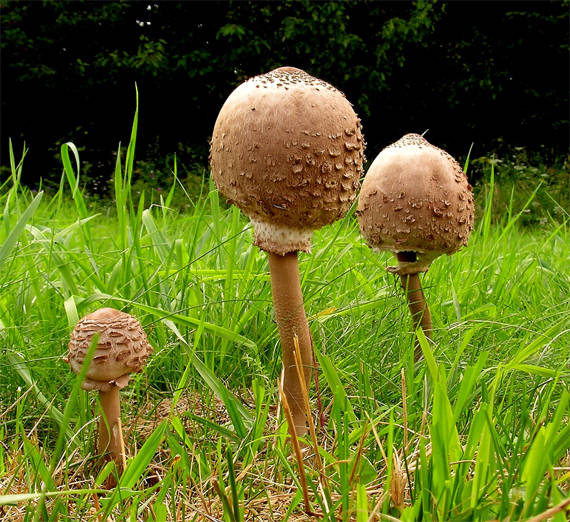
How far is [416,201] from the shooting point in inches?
74.6

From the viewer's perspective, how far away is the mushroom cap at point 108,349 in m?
1.45

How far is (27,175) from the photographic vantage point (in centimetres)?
1155

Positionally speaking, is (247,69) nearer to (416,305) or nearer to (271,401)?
(416,305)

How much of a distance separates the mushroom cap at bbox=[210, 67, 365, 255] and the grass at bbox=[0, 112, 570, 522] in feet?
1.23

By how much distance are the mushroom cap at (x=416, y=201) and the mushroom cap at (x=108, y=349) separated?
3.12 ft

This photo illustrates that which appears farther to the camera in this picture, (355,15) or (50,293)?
(355,15)

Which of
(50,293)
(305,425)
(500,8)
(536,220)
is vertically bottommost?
(536,220)

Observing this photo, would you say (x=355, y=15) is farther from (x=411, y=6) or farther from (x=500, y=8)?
(x=500, y=8)

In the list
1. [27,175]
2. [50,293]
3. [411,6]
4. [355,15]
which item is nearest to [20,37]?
[27,175]

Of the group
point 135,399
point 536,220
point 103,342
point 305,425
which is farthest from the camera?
point 536,220

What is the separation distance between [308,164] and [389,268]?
0.76 meters

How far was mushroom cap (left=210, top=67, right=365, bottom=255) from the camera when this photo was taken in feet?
4.82

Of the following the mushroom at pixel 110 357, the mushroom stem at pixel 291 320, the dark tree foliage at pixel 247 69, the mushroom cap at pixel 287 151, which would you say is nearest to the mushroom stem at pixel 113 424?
the mushroom at pixel 110 357

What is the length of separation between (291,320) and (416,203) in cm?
60
